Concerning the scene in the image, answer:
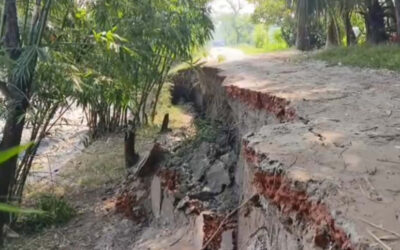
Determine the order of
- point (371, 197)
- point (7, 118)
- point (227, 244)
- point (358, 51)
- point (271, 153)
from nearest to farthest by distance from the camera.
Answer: point (371, 197)
point (271, 153)
point (227, 244)
point (7, 118)
point (358, 51)

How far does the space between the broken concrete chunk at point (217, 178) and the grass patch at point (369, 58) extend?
116 inches

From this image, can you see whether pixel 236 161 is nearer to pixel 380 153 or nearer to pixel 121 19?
pixel 121 19

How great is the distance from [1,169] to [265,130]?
9.77 ft

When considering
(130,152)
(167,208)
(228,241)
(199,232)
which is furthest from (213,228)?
(130,152)

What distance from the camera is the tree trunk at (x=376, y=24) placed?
11.1 meters

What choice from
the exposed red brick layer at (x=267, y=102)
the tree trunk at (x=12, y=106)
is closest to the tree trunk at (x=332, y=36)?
the exposed red brick layer at (x=267, y=102)

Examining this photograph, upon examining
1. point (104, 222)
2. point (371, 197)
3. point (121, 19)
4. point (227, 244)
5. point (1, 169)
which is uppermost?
point (121, 19)

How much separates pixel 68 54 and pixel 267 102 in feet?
6.97

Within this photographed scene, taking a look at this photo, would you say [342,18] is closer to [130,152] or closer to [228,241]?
[130,152]

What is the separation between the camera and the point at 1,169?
16.1 ft

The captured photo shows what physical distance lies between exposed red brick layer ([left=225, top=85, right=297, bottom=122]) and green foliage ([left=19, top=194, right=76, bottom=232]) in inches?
99.3

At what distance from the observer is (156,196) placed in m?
5.48

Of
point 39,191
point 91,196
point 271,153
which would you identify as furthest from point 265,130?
point 39,191

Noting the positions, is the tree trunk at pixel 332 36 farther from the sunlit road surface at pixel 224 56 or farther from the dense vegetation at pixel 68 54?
the dense vegetation at pixel 68 54
